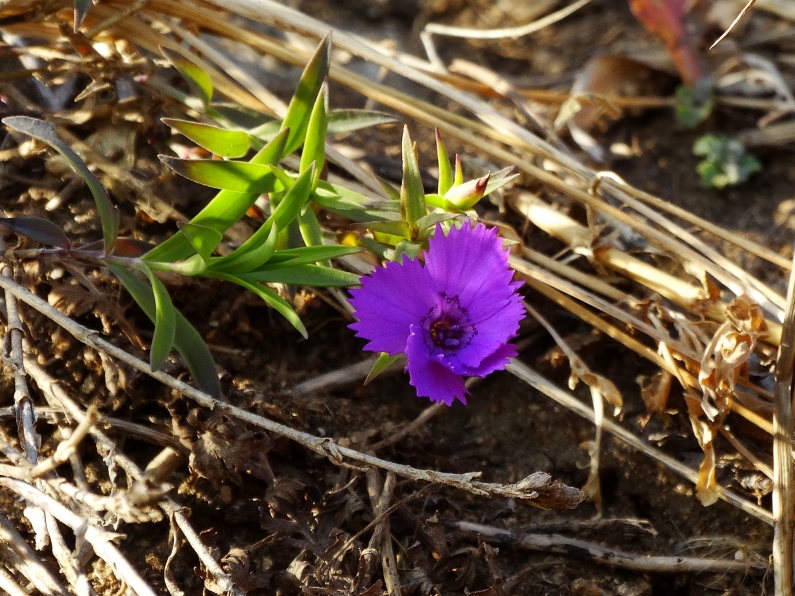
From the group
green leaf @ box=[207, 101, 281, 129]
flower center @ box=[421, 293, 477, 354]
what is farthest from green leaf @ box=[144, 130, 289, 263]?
flower center @ box=[421, 293, 477, 354]

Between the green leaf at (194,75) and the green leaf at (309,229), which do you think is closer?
the green leaf at (309,229)

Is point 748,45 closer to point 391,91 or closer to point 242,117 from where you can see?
point 391,91

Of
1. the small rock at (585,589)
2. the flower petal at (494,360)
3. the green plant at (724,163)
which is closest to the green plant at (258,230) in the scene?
the flower petal at (494,360)

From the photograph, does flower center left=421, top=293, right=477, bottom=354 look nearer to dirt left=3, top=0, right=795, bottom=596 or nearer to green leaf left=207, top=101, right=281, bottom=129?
dirt left=3, top=0, right=795, bottom=596

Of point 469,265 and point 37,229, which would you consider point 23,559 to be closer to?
point 37,229

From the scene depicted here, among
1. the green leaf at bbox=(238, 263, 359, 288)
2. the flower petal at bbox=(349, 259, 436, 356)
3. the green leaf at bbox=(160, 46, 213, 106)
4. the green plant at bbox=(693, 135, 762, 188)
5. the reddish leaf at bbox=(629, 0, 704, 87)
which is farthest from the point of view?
the reddish leaf at bbox=(629, 0, 704, 87)

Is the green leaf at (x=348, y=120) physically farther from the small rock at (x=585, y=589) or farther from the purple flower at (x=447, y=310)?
the small rock at (x=585, y=589)

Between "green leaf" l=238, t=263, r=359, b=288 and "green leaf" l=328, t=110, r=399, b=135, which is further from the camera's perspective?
"green leaf" l=328, t=110, r=399, b=135

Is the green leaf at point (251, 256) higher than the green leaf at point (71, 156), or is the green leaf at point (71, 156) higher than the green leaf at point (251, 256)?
the green leaf at point (71, 156)
